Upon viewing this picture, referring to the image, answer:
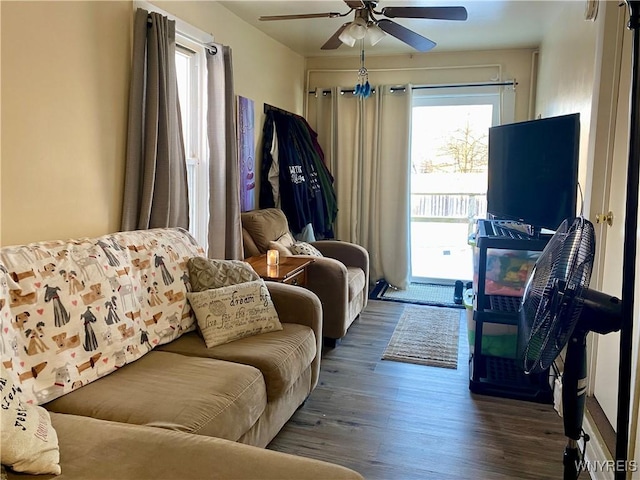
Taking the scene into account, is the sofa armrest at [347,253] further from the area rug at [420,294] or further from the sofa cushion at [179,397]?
the sofa cushion at [179,397]

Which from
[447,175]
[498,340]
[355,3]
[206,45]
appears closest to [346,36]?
[355,3]

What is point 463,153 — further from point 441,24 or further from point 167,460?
point 167,460

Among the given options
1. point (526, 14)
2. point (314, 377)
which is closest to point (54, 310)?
point (314, 377)

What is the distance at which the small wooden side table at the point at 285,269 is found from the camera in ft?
9.38

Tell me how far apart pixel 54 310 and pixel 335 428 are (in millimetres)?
1342

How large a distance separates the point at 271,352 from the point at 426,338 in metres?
1.80

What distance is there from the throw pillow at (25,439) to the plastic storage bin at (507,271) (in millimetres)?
2228

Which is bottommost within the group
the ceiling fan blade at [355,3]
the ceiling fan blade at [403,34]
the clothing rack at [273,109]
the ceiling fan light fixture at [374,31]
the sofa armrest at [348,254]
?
the sofa armrest at [348,254]

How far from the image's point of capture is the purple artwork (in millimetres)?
3664

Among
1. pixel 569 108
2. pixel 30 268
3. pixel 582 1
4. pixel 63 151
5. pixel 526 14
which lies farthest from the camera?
pixel 526 14

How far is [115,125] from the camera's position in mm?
2410

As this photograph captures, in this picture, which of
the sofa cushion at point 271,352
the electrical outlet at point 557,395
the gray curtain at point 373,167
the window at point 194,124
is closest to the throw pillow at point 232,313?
the sofa cushion at point 271,352

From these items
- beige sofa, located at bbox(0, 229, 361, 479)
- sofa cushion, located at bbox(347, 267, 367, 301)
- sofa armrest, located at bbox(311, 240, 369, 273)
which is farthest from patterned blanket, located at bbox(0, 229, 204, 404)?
sofa armrest, located at bbox(311, 240, 369, 273)

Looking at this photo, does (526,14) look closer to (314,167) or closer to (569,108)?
(569,108)
